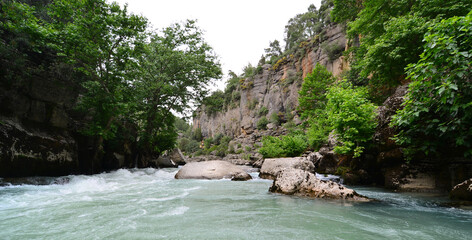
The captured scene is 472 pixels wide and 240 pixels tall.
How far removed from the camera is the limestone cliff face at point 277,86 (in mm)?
28656

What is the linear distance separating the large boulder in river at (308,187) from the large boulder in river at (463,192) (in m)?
Answer: 1.89

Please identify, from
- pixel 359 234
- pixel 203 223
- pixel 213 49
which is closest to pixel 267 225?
pixel 203 223

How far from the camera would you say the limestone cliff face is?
28.7 m

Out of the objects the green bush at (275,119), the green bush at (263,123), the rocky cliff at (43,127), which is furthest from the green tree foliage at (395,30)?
the green bush at (263,123)

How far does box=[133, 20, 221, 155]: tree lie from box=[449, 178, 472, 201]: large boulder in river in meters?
13.0

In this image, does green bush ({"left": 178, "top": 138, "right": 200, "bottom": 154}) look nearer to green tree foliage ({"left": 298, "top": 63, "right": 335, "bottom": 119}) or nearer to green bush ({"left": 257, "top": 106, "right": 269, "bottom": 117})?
green bush ({"left": 257, "top": 106, "right": 269, "bottom": 117})

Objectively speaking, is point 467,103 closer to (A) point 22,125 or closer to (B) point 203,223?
(B) point 203,223

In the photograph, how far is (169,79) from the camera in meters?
14.6

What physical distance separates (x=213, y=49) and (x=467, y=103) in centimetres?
1577

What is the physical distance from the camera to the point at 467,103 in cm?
371

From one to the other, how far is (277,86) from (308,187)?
119 ft

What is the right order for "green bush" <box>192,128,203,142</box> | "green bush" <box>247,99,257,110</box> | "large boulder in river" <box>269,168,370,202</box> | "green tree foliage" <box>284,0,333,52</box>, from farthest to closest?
"green bush" <box>192,128,203,142</box>, "green bush" <box>247,99,257,110</box>, "green tree foliage" <box>284,0,333,52</box>, "large boulder in river" <box>269,168,370,202</box>

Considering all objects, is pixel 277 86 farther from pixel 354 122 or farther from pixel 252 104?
pixel 354 122

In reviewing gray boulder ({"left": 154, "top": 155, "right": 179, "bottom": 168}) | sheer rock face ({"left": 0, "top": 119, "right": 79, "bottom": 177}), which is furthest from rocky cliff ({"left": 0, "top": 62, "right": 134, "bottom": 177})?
gray boulder ({"left": 154, "top": 155, "right": 179, "bottom": 168})
